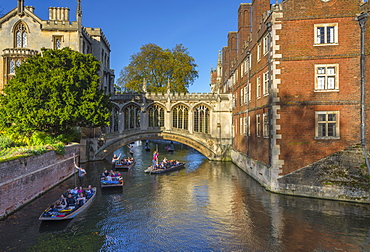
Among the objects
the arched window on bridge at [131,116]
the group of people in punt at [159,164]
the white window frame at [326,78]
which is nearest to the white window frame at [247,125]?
the white window frame at [326,78]

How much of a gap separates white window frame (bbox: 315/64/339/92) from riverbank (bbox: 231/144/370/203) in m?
4.23

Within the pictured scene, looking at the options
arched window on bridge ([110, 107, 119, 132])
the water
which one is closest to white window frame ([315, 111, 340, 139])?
the water

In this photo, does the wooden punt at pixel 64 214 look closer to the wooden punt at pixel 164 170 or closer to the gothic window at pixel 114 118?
the wooden punt at pixel 164 170

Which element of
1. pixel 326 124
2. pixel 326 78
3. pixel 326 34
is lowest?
pixel 326 124

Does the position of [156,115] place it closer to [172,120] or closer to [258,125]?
[172,120]

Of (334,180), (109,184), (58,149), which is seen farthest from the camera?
(58,149)

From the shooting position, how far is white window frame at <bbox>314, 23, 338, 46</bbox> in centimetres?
1823

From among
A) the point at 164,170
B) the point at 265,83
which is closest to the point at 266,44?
the point at 265,83

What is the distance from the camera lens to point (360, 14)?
17.5 m

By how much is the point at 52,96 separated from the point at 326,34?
23.4 metres

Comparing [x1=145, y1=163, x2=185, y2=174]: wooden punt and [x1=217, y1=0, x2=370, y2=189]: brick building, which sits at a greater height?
[x1=217, y1=0, x2=370, y2=189]: brick building

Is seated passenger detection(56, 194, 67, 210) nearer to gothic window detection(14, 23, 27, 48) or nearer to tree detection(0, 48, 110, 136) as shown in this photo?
tree detection(0, 48, 110, 136)

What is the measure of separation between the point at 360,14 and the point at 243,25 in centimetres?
1487

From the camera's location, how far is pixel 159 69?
46.3 m
